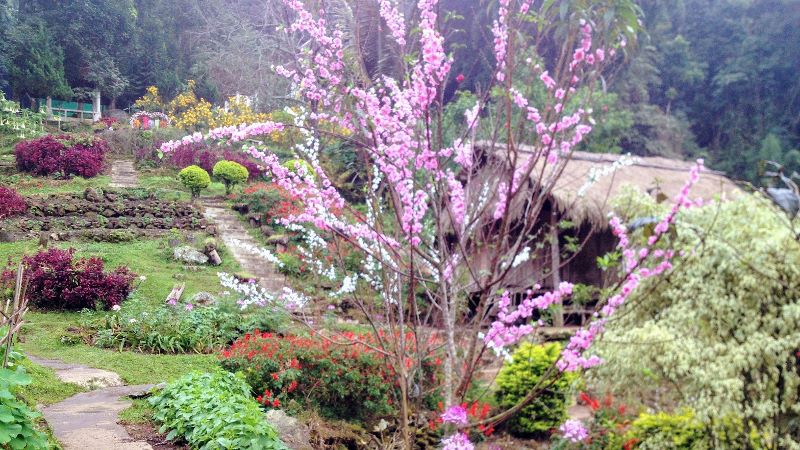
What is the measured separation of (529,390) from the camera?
240 inches

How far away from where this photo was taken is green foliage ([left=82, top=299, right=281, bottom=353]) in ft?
21.5

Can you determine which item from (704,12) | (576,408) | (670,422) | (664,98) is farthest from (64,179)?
(704,12)

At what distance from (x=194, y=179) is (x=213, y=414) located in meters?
8.08

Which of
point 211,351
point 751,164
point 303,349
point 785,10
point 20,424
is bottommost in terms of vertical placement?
point 211,351

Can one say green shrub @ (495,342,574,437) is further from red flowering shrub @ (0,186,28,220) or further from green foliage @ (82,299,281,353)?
red flowering shrub @ (0,186,28,220)

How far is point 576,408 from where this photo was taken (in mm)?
7168

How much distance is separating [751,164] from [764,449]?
16266 mm

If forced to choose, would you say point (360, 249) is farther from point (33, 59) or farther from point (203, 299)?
point (33, 59)

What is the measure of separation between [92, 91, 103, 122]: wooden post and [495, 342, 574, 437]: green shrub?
654cm

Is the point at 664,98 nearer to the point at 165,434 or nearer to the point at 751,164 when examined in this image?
the point at 751,164

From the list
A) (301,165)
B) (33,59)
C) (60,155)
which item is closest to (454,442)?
(301,165)

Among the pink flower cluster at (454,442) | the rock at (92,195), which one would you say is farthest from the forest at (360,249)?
the rock at (92,195)

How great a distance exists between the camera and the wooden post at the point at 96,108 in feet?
29.0

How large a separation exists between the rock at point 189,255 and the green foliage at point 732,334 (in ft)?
20.0
